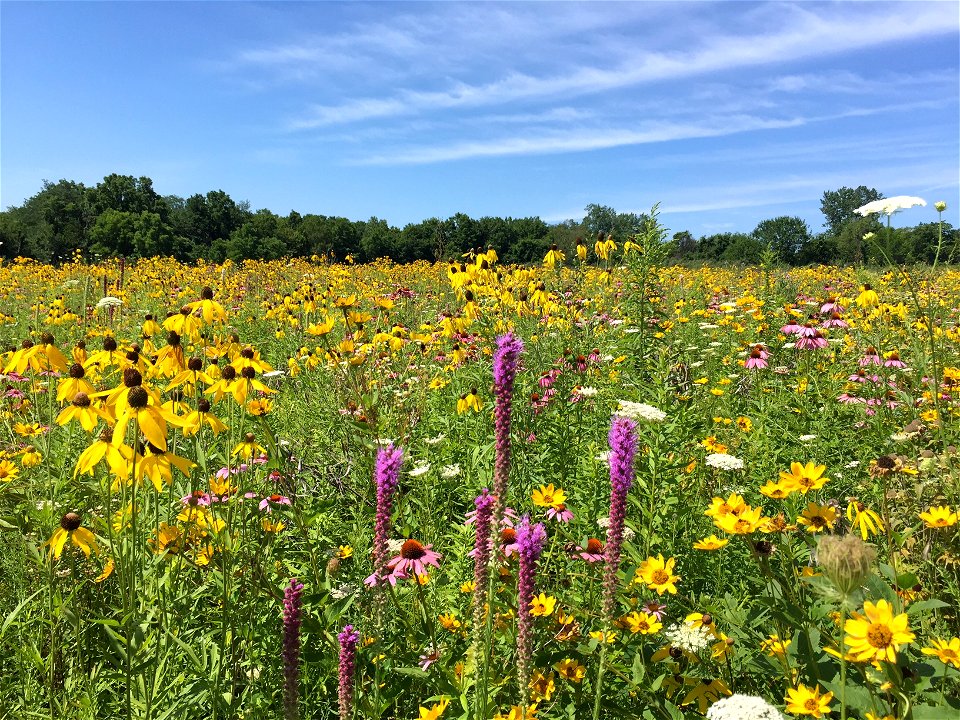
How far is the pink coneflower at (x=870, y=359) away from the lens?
15.4ft

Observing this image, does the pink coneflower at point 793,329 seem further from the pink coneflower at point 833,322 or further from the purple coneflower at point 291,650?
the purple coneflower at point 291,650

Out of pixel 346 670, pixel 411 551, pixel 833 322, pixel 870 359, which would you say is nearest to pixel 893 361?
pixel 870 359

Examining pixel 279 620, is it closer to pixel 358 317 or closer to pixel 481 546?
pixel 481 546

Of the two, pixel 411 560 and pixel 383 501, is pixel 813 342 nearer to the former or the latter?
pixel 411 560

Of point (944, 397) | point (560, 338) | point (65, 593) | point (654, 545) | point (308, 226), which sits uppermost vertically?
point (308, 226)

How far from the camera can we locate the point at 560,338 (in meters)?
5.68

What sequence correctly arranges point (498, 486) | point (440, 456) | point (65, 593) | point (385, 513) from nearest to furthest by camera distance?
1. point (498, 486)
2. point (385, 513)
3. point (65, 593)
4. point (440, 456)

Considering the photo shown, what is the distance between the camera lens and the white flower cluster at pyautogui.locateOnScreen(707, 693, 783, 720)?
1287mm

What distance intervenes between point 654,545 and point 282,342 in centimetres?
590

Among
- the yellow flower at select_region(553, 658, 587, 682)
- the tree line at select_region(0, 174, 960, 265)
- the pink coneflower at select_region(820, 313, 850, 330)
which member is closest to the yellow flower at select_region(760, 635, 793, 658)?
the yellow flower at select_region(553, 658, 587, 682)

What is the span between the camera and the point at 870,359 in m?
4.71

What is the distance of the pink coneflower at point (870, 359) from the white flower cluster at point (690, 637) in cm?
394

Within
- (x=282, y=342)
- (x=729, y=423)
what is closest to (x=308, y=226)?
(x=282, y=342)

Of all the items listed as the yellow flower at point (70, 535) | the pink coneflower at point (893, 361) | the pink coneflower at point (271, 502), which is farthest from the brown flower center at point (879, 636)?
the pink coneflower at point (893, 361)
